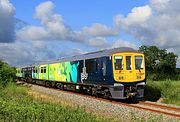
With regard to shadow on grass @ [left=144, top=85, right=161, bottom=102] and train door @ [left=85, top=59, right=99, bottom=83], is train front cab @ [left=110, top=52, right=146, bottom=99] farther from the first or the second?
shadow on grass @ [left=144, top=85, right=161, bottom=102]

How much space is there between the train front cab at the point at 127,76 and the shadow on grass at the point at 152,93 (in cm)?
405

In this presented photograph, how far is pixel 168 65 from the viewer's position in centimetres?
6738

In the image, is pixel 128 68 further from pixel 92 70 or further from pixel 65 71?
pixel 65 71

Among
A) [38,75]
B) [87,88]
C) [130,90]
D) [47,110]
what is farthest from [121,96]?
[38,75]

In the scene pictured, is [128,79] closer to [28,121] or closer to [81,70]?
[81,70]

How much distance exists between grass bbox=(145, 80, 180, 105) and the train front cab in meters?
2.86

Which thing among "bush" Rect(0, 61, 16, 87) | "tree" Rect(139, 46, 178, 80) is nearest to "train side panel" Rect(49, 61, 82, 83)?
"bush" Rect(0, 61, 16, 87)

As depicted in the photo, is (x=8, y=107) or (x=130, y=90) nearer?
(x=8, y=107)

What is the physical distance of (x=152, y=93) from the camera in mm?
26734

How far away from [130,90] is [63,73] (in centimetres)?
1136

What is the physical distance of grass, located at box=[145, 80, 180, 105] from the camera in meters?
23.5

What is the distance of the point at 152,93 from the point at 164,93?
2129mm

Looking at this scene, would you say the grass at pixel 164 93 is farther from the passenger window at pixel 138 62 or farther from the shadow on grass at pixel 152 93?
the passenger window at pixel 138 62

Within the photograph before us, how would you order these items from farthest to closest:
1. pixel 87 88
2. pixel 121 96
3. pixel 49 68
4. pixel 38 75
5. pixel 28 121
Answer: pixel 38 75
pixel 49 68
pixel 87 88
pixel 121 96
pixel 28 121
